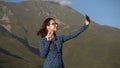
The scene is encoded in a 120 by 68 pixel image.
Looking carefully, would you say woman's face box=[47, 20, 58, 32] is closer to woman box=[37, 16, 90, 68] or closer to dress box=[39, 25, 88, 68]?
woman box=[37, 16, 90, 68]

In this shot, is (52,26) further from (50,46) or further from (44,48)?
(44,48)

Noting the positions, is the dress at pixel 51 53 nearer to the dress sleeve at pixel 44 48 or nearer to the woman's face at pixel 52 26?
the dress sleeve at pixel 44 48

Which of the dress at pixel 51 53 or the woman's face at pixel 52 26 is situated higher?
the woman's face at pixel 52 26

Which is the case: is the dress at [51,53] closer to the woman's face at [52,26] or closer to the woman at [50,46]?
the woman at [50,46]

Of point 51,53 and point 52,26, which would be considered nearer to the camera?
point 51,53

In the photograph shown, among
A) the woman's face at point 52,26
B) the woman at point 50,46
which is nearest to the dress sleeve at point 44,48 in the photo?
the woman at point 50,46

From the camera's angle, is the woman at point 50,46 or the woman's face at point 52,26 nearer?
the woman at point 50,46

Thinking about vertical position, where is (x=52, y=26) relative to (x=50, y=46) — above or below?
above

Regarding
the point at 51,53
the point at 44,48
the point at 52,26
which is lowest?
the point at 51,53

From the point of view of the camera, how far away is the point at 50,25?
7684mm

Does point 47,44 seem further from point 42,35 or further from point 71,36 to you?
point 71,36

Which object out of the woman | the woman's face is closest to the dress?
the woman

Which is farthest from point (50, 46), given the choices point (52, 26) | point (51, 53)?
point (52, 26)

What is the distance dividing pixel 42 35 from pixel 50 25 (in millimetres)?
339
